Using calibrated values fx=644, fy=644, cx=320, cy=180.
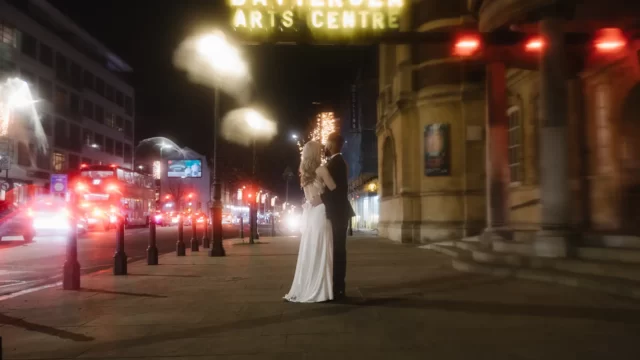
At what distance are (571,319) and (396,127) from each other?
16.1 metres

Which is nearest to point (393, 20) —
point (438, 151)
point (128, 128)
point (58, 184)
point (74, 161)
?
point (438, 151)

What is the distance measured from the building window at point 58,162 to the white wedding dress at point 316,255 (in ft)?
202

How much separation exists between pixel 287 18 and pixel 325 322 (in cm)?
859

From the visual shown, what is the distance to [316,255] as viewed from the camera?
26.7ft

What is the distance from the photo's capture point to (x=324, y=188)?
26.8 ft

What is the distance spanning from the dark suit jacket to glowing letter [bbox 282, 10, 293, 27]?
6.48 meters

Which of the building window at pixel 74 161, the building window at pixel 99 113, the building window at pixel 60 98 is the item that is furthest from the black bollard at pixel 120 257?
the building window at pixel 99 113

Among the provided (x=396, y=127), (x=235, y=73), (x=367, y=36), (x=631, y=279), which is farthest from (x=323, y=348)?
(x=396, y=127)

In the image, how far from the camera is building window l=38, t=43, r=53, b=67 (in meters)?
61.2

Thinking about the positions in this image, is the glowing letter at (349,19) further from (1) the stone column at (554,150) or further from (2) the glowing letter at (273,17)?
(1) the stone column at (554,150)

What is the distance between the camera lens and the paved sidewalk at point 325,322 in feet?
18.7

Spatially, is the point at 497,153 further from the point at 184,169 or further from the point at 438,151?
the point at 184,169

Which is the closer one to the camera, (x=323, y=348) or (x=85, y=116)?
(x=323, y=348)

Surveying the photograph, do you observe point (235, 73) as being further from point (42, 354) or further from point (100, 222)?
point (100, 222)
